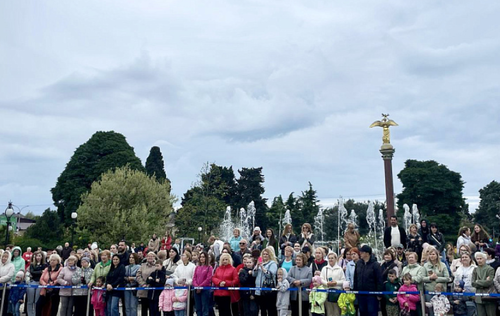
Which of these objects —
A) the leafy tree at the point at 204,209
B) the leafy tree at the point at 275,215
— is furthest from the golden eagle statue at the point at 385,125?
the leafy tree at the point at 275,215

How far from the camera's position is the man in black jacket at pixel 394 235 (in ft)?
49.2

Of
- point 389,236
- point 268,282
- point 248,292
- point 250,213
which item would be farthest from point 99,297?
point 250,213


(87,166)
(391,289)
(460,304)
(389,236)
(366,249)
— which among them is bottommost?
(460,304)

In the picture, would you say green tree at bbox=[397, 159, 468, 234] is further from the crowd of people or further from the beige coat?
the beige coat

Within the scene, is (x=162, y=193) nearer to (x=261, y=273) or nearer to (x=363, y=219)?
(x=261, y=273)

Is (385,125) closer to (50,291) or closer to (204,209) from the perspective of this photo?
(204,209)

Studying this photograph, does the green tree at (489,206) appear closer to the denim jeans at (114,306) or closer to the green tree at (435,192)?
the green tree at (435,192)

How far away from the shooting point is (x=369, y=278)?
10.4 meters

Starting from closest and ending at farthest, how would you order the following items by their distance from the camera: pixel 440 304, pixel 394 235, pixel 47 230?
1. pixel 440 304
2. pixel 394 235
3. pixel 47 230

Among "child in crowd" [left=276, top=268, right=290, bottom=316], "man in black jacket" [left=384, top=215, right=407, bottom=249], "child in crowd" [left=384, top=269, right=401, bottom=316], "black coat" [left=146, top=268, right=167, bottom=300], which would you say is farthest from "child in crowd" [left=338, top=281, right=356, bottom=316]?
"man in black jacket" [left=384, top=215, right=407, bottom=249]

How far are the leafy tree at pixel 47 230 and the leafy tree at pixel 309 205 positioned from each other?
131ft

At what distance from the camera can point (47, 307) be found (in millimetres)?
13445

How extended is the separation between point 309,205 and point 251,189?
919 cm

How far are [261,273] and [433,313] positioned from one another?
372cm
